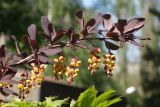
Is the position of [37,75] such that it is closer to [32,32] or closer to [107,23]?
[32,32]

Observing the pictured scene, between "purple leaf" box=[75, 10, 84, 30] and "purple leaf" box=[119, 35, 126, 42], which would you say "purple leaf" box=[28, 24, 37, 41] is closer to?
"purple leaf" box=[75, 10, 84, 30]

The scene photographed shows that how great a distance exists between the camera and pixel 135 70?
46250mm

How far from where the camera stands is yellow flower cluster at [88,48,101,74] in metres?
1.48

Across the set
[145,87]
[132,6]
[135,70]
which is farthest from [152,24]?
[135,70]

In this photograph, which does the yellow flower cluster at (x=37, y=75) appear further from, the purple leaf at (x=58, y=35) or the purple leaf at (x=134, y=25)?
the purple leaf at (x=134, y=25)

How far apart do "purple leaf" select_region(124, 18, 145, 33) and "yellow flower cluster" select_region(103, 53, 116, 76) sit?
0.37 ft

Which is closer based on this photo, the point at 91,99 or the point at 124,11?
the point at 91,99

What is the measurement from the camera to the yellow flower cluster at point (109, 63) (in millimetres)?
1489

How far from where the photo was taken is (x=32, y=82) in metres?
1.51

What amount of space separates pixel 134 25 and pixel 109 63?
0.53 ft

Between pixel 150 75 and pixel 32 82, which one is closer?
pixel 32 82

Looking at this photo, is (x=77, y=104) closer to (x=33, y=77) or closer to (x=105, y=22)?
(x=33, y=77)

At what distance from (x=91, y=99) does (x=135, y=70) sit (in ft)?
148

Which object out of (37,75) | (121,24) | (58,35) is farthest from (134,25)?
(37,75)
